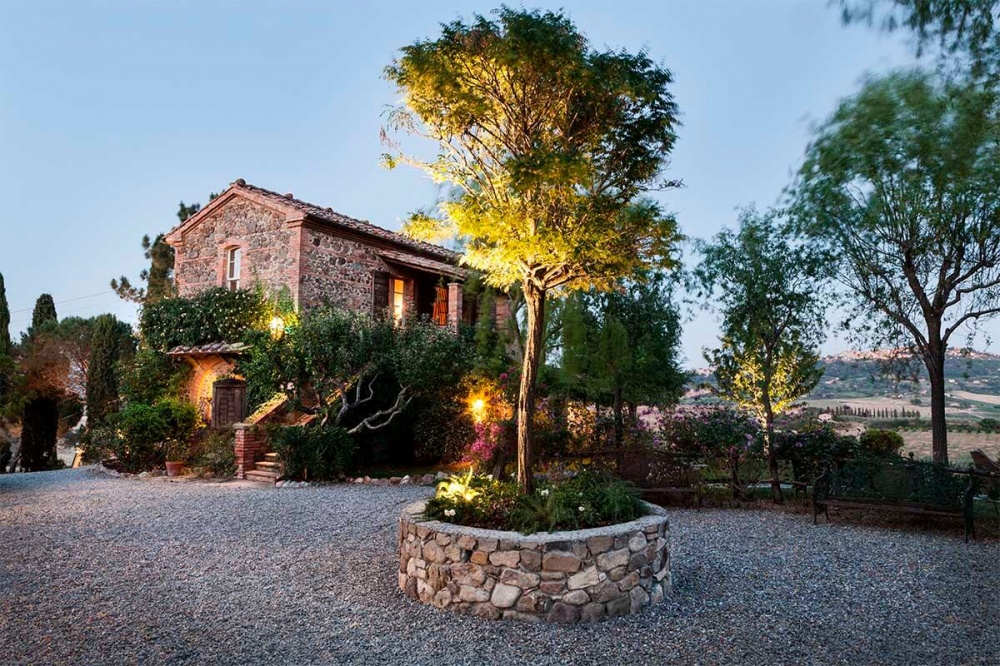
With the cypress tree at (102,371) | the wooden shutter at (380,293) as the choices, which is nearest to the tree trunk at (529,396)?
the wooden shutter at (380,293)

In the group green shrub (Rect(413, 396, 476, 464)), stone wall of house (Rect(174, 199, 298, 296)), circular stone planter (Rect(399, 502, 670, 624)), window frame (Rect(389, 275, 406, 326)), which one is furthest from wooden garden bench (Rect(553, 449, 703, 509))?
stone wall of house (Rect(174, 199, 298, 296))

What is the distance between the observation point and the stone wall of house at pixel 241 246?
50.0ft

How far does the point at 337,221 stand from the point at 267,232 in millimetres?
Answer: 1881

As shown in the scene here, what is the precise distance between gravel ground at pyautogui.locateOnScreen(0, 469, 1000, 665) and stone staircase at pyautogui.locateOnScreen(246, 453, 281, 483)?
358 cm

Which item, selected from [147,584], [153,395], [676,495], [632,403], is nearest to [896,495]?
[676,495]

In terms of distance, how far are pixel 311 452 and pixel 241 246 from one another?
7.27 m

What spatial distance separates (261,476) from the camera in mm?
11992

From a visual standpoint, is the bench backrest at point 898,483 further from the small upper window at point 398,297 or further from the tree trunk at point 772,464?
the small upper window at point 398,297

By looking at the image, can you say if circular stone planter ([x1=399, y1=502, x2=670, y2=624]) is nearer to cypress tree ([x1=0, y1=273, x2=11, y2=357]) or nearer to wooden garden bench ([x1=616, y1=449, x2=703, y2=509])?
wooden garden bench ([x1=616, y1=449, x2=703, y2=509])

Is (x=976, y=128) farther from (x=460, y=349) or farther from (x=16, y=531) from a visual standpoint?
(x=16, y=531)

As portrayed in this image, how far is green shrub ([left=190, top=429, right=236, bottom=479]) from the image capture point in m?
12.6

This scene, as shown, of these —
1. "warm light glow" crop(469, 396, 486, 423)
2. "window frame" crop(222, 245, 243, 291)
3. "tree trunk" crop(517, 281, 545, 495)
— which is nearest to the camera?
"tree trunk" crop(517, 281, 545, 495)

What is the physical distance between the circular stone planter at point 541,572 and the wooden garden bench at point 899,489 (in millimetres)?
4459

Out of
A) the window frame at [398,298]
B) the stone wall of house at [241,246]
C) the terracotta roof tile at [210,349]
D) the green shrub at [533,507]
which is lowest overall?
the green shrub at [533,507]
